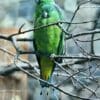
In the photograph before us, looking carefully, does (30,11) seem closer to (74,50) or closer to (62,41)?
(74,50)

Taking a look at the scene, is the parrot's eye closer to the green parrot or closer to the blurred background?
the green parrot

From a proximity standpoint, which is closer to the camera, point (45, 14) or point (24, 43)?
point (45, 14)

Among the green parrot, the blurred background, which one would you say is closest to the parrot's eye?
the green parrot

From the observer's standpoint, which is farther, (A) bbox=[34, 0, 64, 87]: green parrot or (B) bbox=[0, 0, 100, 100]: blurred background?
(B) bbox=[0, 0, 100, 100]: blurred background

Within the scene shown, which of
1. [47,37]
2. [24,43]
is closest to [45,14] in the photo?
[47,37]

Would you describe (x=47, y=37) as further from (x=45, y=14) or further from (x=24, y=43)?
(x=24, y=43)

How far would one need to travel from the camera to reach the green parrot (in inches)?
70.5

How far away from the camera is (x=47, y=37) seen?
1810mm

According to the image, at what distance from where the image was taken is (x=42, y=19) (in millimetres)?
1773

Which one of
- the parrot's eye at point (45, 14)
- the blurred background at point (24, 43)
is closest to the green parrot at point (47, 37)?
the parrot's eye at point (45, 14)

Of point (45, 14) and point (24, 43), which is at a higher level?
point (45, 14)

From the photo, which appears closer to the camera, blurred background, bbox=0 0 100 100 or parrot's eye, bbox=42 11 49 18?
parrot's eye, bbox=42 11 49 18

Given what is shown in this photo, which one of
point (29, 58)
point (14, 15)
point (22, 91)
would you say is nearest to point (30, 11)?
point (14, 15)

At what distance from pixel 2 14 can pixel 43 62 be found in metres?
1.63
